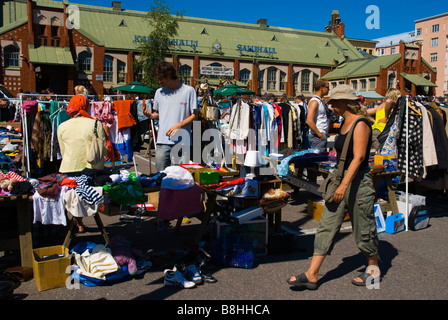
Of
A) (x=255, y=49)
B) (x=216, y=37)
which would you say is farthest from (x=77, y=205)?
(x=255, y=49)

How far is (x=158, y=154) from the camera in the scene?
539cm

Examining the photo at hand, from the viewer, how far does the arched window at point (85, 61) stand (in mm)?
33406

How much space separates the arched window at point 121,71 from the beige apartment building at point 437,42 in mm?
60196

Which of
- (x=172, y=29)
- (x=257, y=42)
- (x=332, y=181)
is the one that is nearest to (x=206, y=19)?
(x=257, y=42)

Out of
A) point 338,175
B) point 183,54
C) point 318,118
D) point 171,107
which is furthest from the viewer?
point 183,54

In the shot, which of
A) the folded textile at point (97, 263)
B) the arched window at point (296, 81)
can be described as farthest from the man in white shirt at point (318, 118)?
the arched window at point (296, 81)

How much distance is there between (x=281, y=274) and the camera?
14.2 feet

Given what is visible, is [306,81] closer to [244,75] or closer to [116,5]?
[244,75]

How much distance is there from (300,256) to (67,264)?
110 inches

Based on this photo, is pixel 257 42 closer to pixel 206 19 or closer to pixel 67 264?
pixel 206 19

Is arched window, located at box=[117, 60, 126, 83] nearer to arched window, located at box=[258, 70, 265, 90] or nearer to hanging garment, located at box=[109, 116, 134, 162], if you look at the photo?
arched window, located at box=[258, 70, 265, 90]

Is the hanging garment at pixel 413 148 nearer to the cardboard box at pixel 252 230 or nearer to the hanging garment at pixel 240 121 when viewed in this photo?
the cardboard box at pixel 252 230

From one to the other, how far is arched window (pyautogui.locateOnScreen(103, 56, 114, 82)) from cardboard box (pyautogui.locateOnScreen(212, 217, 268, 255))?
33610mm

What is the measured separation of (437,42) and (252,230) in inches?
3454
